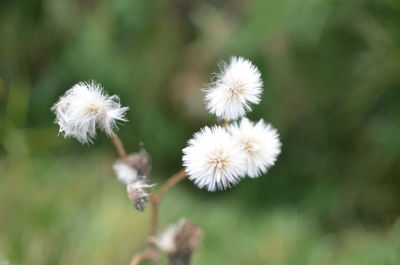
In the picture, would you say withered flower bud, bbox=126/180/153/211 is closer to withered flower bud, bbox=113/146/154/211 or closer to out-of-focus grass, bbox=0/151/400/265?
withered flower bud, bbox=113/146/154/211

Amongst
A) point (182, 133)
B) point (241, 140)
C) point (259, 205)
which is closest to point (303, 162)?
point (259, 205)

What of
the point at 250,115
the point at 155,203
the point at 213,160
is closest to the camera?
the point at 213,160

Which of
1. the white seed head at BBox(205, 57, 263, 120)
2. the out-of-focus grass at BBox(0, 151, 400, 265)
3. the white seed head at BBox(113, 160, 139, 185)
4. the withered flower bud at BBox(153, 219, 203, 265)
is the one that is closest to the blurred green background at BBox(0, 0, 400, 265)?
the out-of-focus grass at BBox(0, 151, 400, 265)

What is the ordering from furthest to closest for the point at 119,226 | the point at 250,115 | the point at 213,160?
the point at 250,115, the point at 119,226, the point at 213,160

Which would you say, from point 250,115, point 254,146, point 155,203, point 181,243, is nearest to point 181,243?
point 181,243

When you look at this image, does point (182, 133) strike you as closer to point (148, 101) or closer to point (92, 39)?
point (148, 101)

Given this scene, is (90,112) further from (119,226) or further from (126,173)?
(119,226)

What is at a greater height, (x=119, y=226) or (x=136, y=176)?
(x=119, y=226)
